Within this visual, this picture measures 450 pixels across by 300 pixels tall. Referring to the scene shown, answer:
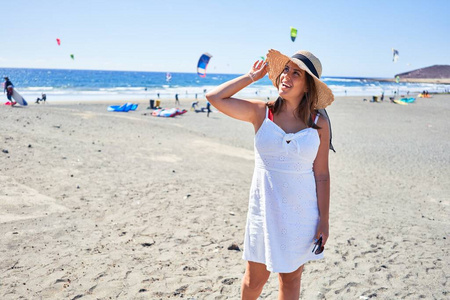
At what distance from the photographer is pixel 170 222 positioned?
16.0ft

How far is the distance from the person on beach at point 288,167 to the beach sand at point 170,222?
4.47 ft

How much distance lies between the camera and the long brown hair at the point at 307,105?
2021mm

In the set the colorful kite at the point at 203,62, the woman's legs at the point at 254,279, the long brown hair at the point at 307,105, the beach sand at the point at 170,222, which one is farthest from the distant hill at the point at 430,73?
the woman's legs at the point at 254,279

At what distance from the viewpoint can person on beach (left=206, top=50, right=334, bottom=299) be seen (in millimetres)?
1984

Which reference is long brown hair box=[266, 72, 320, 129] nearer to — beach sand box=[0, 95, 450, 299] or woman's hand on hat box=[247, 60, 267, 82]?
woman's hand on hat box=[247, 60, 267, 82]

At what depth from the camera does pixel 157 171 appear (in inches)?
288

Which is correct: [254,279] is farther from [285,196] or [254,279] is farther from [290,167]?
[290,167]

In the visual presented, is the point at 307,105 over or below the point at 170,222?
over

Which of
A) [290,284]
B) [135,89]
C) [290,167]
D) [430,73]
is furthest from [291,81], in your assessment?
[430,73]

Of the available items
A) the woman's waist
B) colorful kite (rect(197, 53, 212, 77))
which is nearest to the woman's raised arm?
the woman's waist

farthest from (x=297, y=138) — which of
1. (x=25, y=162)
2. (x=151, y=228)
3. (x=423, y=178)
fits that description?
(x=423, y=178)

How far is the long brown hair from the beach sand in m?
1.90

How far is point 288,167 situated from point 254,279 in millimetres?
738

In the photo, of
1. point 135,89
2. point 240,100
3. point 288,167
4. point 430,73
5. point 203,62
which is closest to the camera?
point 288,167
